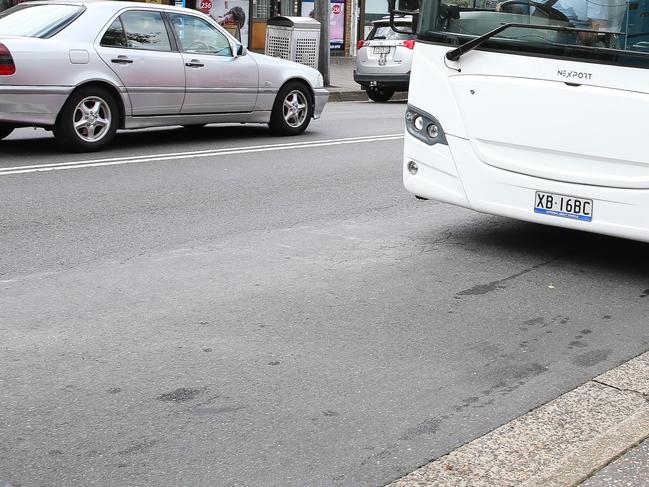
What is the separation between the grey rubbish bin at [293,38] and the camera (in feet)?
68.9

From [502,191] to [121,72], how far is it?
18.9 ft

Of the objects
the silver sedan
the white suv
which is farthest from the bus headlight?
the white suv

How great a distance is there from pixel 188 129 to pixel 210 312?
8654 millimetres

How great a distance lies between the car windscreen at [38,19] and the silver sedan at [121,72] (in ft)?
0.03

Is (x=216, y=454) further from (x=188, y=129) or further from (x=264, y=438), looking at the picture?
(x=188, y=129)

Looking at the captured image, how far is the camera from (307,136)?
13773mm

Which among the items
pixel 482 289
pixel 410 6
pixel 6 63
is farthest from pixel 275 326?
pixel 6 63

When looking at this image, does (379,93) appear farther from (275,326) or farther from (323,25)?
(275,326)

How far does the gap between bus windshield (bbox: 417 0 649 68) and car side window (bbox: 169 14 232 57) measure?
5619mm

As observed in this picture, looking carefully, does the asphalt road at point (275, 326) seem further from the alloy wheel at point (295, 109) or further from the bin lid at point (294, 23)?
the bin lid at point (294, 23)

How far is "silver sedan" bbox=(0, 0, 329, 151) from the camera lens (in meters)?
10.8

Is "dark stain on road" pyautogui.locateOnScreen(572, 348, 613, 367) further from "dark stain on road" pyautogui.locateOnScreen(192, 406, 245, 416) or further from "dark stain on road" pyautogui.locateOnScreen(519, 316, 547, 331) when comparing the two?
"dark stain on road" pyautogui.locateOnScreen(192, 406, 245, 416)

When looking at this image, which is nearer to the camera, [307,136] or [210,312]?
[210,312]

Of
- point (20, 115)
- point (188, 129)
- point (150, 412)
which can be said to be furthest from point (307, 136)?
point (150, 412)
